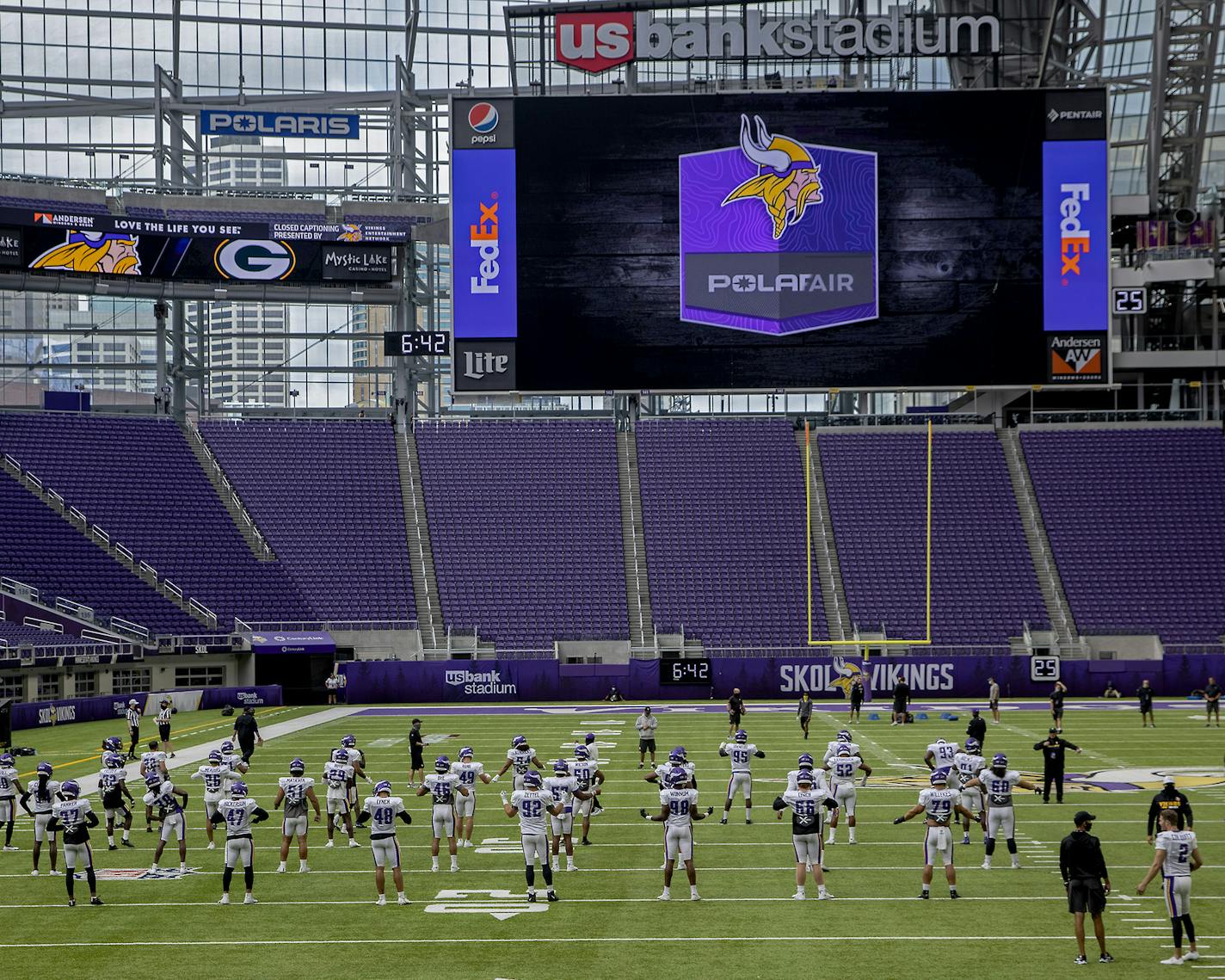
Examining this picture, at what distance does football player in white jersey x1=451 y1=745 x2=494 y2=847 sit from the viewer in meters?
18.9

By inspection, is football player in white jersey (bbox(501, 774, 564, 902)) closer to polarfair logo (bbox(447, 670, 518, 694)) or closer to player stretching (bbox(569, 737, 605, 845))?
player stretching (bbox(569, 737, 605, 845))

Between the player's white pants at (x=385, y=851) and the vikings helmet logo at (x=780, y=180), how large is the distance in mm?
31122

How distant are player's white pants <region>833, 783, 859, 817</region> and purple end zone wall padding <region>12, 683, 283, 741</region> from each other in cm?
1956

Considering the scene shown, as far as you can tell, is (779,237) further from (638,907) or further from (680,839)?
(638,907)

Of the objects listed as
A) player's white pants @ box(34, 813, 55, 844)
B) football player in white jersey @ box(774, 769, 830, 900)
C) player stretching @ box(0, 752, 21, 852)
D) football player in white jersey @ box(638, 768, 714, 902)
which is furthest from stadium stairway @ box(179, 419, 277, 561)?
football player in white jersey @ box(774, 769, 830, 900)

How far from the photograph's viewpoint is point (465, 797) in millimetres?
19188

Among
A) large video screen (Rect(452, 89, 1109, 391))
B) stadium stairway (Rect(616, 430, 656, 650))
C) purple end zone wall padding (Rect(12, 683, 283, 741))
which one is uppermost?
large video screen (Rect(452, 89, 1109, 391))

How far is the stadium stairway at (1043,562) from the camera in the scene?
44344 millimetres

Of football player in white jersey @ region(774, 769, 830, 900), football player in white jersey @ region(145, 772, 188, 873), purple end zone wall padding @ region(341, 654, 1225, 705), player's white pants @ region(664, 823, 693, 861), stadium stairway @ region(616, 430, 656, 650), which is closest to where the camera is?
football player in white jersey @ region(774, 769, 830, 900)

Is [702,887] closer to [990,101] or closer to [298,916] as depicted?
[298,916]

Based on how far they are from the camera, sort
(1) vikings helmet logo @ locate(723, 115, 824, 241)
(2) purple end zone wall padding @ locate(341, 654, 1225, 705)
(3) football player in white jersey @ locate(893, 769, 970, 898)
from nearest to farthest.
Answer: (3) football player in white jersey @ locate(893, 769, 970, 898) < (2) purple end zone wall padding @ locate(341, 654, 1225, 705) < (1) vikings helmet logo @ locate(723, 115, 824, 241)

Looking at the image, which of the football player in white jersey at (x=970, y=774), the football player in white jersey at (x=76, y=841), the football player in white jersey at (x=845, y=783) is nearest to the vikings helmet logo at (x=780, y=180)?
the football player in white jersey at (x=970, y=774)

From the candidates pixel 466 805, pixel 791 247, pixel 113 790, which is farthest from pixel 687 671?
pixel 113 790

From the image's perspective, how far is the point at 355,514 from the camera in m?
48.7
